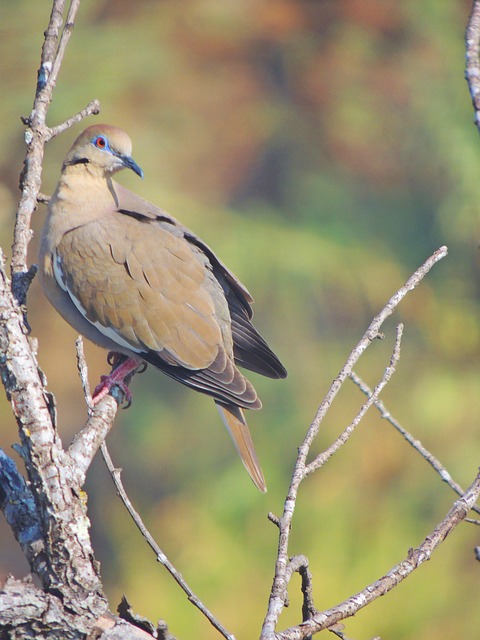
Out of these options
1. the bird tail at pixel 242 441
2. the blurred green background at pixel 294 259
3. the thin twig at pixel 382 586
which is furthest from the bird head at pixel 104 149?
the blurred green background at pixel 294 259

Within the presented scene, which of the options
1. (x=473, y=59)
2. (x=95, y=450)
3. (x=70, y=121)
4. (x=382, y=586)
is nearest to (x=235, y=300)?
(x=70, y=121)

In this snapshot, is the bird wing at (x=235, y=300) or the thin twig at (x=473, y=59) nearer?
the thin twig at (x=473, y=59)

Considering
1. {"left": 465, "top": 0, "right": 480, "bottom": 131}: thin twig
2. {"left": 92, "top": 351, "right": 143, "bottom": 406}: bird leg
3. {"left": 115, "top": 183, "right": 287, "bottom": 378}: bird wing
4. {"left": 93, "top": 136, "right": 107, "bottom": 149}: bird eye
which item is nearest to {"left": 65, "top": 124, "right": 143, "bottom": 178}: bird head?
{"left": 93, "top": 136, "right": 107, "bottom": 149}: bird eye

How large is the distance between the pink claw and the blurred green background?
2207mm

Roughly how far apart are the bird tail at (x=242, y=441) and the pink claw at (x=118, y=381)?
0.32 m

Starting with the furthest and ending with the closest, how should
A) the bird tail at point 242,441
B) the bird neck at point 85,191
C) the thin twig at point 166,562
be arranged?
the bird neck at point 85,191, the bird tail at point 242,441, the thin twig at point 166,562

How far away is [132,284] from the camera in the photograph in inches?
108

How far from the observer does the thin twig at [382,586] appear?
57.3 inches

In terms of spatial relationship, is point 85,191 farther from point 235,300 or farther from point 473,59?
point 473,59

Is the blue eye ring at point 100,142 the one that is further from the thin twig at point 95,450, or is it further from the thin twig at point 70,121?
the thin twig at point 95,450

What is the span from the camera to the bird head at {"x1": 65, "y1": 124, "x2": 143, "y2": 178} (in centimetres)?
279

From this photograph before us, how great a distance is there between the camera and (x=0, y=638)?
1.42m

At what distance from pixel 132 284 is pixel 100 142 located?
0.49 m

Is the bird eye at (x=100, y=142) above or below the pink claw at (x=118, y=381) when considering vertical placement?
above
